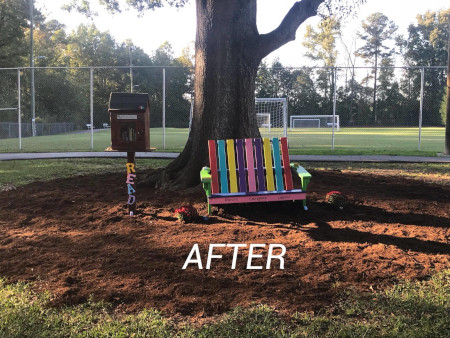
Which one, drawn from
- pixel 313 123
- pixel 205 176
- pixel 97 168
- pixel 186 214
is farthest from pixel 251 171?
pixel 313 123

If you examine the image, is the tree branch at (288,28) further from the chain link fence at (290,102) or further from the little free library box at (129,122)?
the chain link fence at (290,102)

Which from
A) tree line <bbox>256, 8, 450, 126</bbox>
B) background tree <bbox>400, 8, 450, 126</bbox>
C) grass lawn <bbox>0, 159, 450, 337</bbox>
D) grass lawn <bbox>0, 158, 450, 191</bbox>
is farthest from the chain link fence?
grass lawn <bbox>0, 159, 450, 337</bbox>

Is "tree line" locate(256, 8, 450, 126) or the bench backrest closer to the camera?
the bench backrest

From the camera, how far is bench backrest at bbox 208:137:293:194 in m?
5.04

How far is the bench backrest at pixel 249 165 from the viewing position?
16.5 ft

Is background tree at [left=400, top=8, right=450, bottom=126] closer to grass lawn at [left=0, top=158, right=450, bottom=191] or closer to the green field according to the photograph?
the green field

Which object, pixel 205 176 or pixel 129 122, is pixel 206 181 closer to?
pixel 205 176

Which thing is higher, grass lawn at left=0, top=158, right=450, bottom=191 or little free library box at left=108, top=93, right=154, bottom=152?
little free library box at left=108, top=93, right=154, bottom=152

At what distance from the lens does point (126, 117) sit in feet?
15.9

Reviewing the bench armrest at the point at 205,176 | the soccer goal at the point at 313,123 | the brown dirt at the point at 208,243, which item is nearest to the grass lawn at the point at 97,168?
the brown dirt at the point at 208,243

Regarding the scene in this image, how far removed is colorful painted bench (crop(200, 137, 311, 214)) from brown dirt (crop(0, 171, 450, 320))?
1.05ft

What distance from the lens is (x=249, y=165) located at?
5.11 m

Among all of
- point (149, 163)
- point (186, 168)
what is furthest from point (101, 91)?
point (186, 168)

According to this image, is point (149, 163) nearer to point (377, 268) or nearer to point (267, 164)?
point (267, 164)
